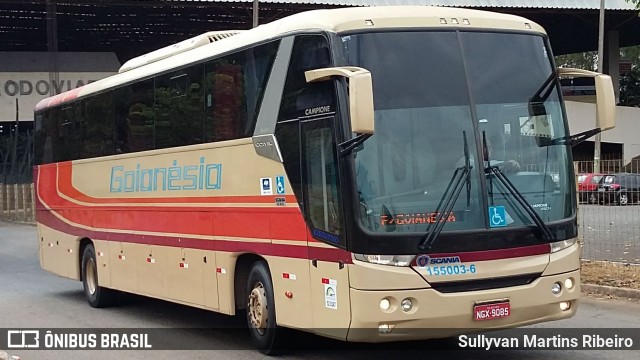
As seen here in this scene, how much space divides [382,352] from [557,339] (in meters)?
2.02

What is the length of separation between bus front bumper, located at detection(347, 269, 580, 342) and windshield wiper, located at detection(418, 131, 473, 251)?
436 millimetres

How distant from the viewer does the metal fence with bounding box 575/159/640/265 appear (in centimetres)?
1507

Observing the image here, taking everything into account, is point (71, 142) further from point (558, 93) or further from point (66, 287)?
point (558, 93)

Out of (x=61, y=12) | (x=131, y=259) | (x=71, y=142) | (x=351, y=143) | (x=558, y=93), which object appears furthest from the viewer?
(x=61, y=12)

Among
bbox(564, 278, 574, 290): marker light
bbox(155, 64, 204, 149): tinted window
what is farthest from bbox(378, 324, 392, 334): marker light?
bbox(155, 64, 204, 149): tinted window

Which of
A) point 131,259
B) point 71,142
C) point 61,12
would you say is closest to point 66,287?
point 71,142

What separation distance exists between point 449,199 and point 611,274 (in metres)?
7.42

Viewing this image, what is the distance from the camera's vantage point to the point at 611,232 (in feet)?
51.5

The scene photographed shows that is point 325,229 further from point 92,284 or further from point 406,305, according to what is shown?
point 92,284

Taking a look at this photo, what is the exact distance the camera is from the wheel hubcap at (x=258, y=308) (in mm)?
9492

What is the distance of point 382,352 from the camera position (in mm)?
9477

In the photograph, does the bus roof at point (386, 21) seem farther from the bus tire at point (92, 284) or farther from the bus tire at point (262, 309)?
the bus tire at point (92, 284)

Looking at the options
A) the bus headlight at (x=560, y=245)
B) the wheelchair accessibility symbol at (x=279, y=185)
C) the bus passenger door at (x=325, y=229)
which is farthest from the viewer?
the wheelchair accessibility symbol at (x=279, y=185)

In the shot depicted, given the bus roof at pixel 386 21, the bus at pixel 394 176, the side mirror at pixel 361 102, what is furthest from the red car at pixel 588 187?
the side mirror at pixel 361 102
